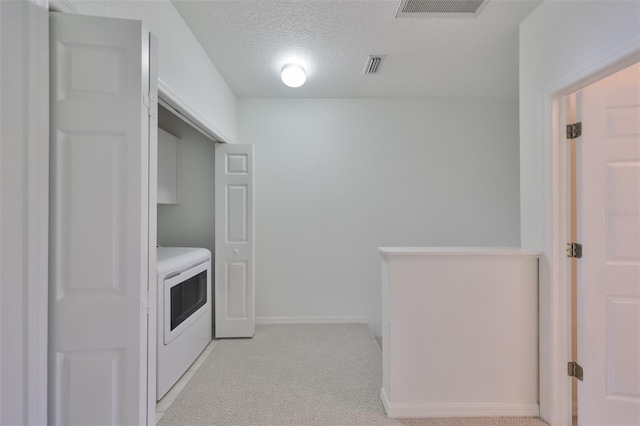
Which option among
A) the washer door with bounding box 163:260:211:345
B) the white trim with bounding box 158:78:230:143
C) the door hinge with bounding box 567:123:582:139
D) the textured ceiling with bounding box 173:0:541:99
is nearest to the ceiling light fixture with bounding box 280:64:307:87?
the textured ceiling with bounding box 173:0:541:99

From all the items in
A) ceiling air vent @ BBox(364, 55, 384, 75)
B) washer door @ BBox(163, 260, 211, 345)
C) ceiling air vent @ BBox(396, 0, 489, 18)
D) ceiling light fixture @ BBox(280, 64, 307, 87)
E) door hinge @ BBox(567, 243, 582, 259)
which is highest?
ceiling air vent @ BBox(364, 55, 384, 75)

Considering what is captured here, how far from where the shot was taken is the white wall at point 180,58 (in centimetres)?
150

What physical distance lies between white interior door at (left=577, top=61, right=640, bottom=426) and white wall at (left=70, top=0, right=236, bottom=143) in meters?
2.49

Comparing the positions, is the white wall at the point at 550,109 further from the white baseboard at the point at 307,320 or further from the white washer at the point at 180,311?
the white washer at the point at 180,311

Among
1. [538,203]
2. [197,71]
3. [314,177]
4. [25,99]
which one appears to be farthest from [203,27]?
[538,203]

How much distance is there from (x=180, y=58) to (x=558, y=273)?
9.09 feet

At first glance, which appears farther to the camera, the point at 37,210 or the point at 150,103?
the point at 150,103

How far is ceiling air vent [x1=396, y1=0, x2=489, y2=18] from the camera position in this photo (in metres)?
1.93

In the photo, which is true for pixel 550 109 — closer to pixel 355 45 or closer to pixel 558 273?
pixel 558 273

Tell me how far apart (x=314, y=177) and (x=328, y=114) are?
76 centimetres

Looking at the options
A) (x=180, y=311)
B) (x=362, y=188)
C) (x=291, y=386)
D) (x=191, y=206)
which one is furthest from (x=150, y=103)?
(x=362, y=188)

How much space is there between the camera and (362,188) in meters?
3.66

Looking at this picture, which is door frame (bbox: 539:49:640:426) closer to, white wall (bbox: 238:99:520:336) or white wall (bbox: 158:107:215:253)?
white wall (bbox: 238:99:520:336)

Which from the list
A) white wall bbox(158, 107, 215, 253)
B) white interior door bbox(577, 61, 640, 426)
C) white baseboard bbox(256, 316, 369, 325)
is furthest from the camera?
white baseboard bbox(256, 316, 369, 325)
